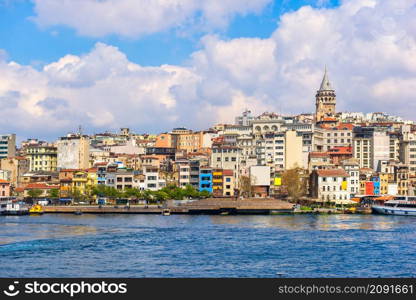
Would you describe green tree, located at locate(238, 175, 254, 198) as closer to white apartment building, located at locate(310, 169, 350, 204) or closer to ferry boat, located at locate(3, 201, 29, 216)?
white apartment building, located at locate(310, 169, 350, 204)

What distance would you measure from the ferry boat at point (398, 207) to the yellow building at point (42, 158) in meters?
50.9

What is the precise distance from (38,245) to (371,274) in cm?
1800

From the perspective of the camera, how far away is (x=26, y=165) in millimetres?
114438

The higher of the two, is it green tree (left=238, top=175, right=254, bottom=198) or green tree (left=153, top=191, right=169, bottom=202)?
green tree (left=238, top=175, right=254, bottom=198)

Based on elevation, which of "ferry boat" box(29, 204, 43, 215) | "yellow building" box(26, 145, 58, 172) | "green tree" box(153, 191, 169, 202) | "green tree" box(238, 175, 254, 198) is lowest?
"ferry boat" box(29, 204, 43, 215)

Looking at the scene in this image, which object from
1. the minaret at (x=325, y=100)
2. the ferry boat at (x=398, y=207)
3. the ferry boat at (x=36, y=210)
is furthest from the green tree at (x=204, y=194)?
the minaret at (x=325, y=100)

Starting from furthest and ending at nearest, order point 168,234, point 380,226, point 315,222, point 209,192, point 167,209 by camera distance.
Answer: point 209,192 → point 167,209 → point 315,222 → point 380,226 → point 168,234

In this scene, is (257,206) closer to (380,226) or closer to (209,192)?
(209,192)

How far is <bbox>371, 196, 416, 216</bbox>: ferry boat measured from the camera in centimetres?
7919

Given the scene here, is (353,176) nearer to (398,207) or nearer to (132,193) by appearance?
(398,207)

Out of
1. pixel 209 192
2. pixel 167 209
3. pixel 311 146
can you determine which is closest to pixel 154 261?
pixel 167 209

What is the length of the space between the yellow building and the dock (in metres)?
34.4

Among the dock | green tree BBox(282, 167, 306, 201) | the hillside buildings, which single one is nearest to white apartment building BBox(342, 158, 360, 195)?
the hillside buildings

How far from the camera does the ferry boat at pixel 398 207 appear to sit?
3118 inches
